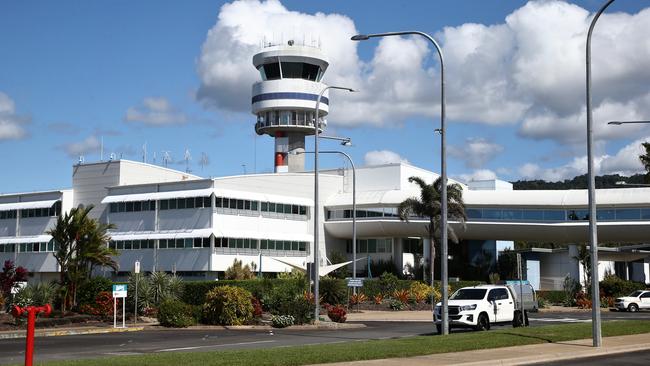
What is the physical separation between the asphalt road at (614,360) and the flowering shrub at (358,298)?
31672 mm

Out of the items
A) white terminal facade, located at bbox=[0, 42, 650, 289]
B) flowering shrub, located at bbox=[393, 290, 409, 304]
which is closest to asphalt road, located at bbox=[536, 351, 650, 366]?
flowering shrub, located at bbox=[393, 290, 409, 304]

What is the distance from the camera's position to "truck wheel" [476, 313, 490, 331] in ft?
99.1

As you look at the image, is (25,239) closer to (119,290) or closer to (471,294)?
(119,290)

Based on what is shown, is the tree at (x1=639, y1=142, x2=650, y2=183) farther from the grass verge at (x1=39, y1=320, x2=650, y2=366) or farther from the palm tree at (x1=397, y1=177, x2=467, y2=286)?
the grass verge at (x1=39, y1=320, x2=650, y2=366)

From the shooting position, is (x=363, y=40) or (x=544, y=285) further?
(x=544, y=285)

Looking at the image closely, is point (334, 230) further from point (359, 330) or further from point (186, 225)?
Answer: point (359, 330)

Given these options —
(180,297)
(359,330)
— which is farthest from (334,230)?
(359,330)

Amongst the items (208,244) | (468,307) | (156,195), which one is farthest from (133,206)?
(468,307)

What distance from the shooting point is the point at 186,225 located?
6650cm

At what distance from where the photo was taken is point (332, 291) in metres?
49.8

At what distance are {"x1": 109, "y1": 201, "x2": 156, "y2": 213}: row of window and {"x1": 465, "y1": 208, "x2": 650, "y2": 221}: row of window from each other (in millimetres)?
29356

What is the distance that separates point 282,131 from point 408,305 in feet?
135

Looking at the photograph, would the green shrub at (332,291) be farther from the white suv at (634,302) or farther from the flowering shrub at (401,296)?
the white suv at (634,302)

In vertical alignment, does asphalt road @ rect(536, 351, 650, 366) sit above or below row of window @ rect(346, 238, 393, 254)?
below
